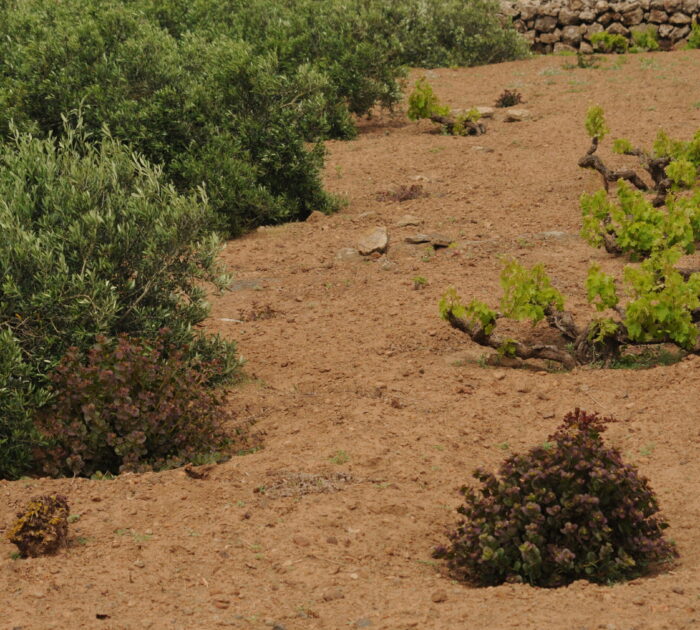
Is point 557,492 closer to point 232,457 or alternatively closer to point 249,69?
point 232,457

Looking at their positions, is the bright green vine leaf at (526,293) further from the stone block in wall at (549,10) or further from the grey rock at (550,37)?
the stone block in wall at (549,10)

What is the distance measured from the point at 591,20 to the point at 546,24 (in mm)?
834

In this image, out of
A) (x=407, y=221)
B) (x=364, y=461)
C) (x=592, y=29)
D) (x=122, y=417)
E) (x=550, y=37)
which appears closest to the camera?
(x=364, y=461)

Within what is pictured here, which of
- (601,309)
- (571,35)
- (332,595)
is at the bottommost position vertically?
(571,35)

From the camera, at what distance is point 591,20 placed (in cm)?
1900

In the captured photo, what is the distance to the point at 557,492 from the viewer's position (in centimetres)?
463

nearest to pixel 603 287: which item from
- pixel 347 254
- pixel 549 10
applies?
pixel 347 254

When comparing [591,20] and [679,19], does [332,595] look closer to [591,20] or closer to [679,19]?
[591,20]

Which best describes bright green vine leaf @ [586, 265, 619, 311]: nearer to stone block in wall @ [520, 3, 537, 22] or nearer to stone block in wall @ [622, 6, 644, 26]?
stone block in wall @ [622, 6, 644, 26]

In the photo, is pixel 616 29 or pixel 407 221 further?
pixel 616 29

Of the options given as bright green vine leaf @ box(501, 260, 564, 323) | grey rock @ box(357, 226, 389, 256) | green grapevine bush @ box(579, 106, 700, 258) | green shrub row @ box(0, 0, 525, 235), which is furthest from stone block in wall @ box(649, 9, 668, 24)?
bright green vine leaf @ box(501, 260, 564, 323)

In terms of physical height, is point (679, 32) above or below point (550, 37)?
above

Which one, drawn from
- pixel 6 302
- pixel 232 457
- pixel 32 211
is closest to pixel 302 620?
pixel 232 457

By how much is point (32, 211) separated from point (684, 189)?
632cm
